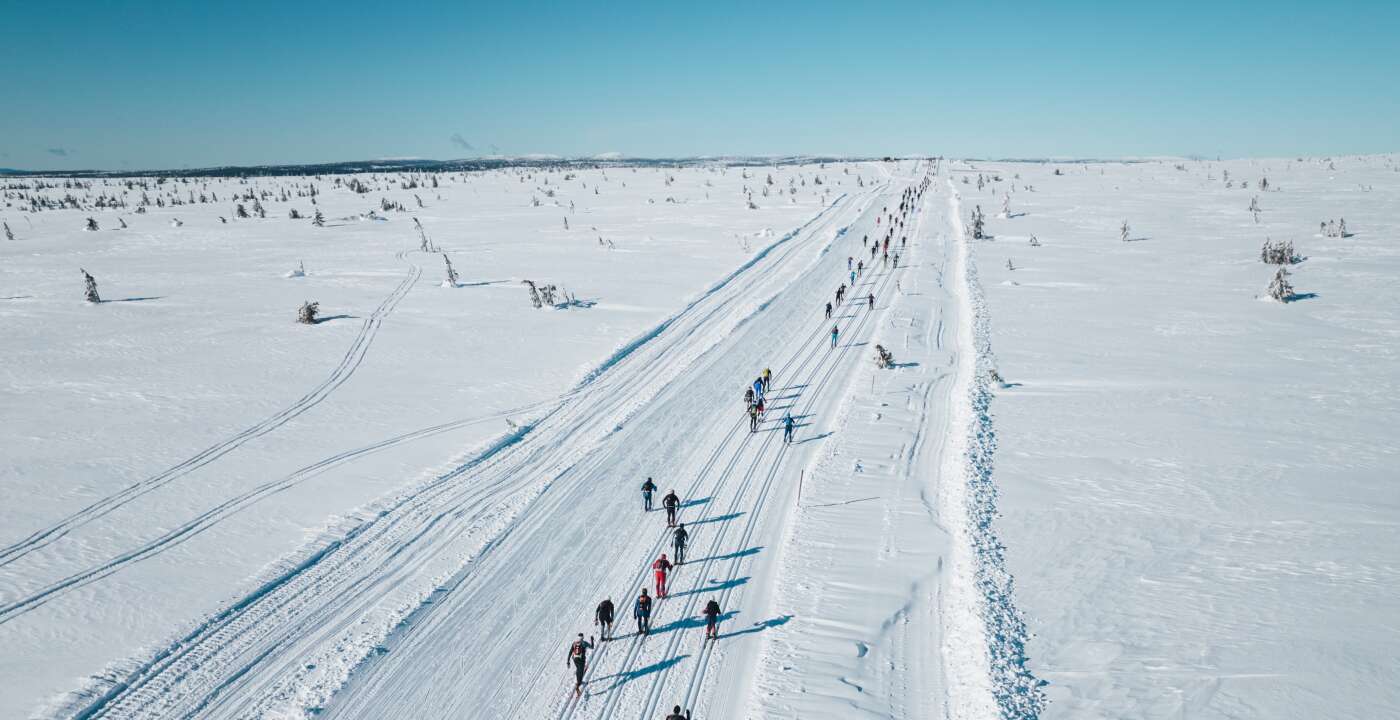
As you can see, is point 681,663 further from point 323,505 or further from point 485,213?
point 485,213

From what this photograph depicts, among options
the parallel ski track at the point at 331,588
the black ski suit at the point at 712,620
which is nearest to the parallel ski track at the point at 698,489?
the black ski suit at the point at 712,620

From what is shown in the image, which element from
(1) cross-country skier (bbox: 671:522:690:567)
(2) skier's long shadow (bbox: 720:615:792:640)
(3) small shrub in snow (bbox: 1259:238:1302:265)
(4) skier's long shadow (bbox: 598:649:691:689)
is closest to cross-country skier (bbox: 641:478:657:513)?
(1) cross-country skier (bbox: 671:522:690:567)

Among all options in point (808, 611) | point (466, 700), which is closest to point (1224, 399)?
point (808, 611)

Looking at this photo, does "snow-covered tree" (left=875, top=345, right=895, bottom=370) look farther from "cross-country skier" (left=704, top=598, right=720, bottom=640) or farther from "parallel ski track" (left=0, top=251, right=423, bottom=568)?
"parallel ski track" (left=0, top=251, right=423, bottom=568)

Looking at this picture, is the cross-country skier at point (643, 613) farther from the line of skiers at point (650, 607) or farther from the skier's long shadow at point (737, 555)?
the skier's long shadow at point (737, 555)

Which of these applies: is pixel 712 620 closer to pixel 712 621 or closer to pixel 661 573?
pixel 712 621

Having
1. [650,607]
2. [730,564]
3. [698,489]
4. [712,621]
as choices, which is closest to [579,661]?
[650,607]
